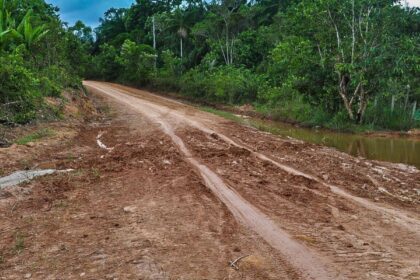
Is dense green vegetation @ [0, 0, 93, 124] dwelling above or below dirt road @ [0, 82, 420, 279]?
above

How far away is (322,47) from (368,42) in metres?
2.56

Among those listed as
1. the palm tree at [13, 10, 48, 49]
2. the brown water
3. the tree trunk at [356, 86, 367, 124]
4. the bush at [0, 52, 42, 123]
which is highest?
the palm tree at [13, 10, 48, 49]

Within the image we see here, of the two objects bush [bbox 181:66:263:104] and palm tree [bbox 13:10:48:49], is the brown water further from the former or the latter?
palm tree [bbox 13:10:48:49]

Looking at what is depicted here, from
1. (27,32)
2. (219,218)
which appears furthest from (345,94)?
(219,218)

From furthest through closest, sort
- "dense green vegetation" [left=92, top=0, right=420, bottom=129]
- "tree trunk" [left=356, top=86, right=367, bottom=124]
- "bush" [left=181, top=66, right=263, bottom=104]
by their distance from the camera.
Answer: "bush" [left=181, top=66, right=263, bottom=104] < "tree trunk" [left=356, top=86, right=367, bottom=124] < "dense green vegetation" [left=92, top=0, right=420, bottom=129]

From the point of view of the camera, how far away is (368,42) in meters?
21.5

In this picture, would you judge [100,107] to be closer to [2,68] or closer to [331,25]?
[2,68]

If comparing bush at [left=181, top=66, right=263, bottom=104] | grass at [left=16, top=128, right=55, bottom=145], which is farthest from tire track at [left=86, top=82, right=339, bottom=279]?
bush at [left=181, top=66, right=263, bottom=104]

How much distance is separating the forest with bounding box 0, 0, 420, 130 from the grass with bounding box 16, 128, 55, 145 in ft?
3.52

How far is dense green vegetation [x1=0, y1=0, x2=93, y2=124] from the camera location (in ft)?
49.0

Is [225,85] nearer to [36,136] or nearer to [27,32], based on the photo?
[27,32]

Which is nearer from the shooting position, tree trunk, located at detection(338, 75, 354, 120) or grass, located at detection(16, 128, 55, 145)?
grass, located at detection(16, 128, 55, 145)

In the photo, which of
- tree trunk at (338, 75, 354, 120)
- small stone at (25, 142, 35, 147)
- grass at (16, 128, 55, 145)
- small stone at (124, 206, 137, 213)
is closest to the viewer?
small stone at (124, 206, 137, 213)

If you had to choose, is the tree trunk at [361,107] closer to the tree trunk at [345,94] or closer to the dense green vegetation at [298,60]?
the dense green vegetation at [298,60]
